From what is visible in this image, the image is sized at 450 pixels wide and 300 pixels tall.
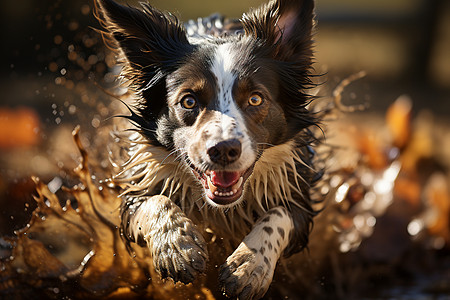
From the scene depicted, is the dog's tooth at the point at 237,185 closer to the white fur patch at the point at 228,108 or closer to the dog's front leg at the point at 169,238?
the white fur patch at the point at 228,108

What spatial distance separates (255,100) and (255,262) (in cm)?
83

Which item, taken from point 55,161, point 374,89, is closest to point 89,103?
point 55,161

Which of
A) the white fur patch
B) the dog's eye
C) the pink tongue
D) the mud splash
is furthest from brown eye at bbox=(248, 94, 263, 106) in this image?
the mud splash

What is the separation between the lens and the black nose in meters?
2.88

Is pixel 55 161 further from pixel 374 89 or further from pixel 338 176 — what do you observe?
pixel 374 89

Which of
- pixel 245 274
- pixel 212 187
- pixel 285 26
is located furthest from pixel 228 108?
pixel 245 274

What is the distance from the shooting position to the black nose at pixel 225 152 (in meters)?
2.88

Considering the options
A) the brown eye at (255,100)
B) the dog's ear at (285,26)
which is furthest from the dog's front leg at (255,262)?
the dog's ear at (285,26)

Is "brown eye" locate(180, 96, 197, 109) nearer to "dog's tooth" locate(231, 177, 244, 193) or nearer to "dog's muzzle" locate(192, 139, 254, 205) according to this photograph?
"dog's muzzle" locate(192, 139, 254, 205)

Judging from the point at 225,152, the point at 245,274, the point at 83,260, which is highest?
the point at 225,152

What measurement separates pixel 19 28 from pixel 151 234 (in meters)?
7.09

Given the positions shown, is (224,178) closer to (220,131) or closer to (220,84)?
(220,131)

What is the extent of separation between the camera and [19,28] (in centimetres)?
929

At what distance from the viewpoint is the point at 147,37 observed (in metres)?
3.45
